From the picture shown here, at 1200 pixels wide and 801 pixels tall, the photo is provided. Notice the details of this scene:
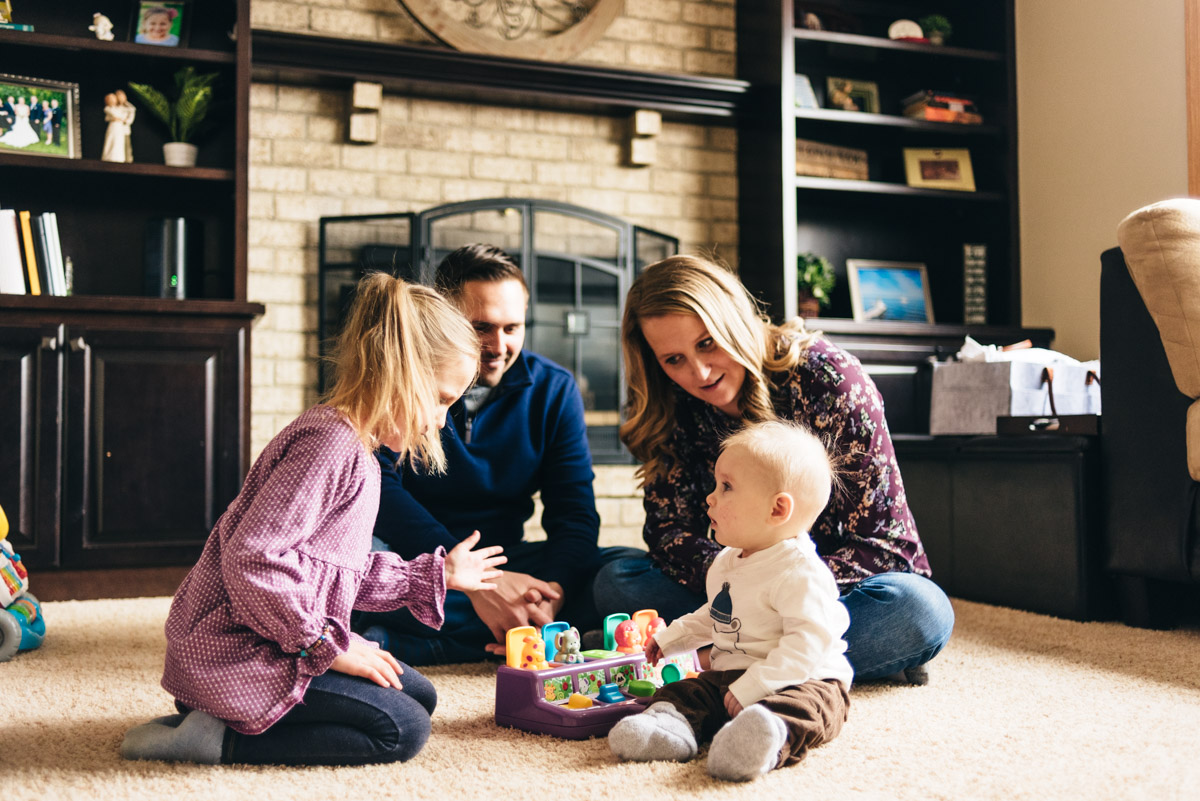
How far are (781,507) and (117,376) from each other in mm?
Result: 1995

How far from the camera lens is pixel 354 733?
3.73 ft

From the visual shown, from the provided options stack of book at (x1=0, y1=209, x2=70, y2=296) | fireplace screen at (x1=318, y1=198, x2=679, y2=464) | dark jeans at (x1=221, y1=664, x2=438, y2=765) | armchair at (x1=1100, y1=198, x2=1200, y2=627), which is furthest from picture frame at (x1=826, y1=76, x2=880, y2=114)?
dark jeans at (x1=221, y1=664, x2=438, y2=765)

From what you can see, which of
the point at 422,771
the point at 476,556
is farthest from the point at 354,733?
the point at 476,556

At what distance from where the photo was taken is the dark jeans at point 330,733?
1130 millimetres

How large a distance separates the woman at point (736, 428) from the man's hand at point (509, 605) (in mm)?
134

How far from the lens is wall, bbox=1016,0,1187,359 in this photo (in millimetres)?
3018

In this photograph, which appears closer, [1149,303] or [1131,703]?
[1131,703]

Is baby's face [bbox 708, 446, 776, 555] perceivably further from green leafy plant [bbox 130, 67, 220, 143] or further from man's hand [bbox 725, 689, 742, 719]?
green leafy plant [bbox 130, 67, 220, 143]

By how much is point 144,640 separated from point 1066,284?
123 inches

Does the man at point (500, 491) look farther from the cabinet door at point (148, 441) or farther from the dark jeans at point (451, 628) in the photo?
the cabinet door at point (148, 441)

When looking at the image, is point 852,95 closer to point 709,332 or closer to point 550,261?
point 550,261

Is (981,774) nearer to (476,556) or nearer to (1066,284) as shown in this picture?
(476,556)

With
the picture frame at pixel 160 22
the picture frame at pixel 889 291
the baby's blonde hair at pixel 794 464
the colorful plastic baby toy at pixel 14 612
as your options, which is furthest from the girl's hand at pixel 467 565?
the picture frame at pixel 889 291

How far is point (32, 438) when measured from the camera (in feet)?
8.05
